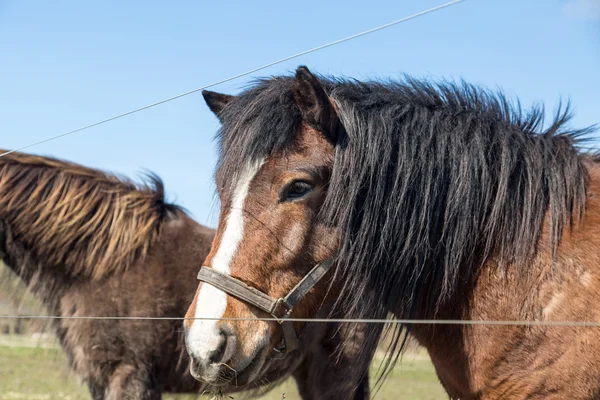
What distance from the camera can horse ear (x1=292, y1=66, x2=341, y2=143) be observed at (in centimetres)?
258

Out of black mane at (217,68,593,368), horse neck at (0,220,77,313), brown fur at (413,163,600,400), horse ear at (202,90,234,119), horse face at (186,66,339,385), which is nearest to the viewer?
brown fur at (413,163,600,400)

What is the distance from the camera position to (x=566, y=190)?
250 cm

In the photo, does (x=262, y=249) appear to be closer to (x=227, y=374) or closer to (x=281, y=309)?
(x=281, y=309)

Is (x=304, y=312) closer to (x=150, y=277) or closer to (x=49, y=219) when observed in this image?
(x=150, y=277)

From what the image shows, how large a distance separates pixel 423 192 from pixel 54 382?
11.4 metres

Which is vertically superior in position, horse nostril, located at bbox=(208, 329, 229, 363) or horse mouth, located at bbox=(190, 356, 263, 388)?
horse nostril, located at bbox=(208, 329, 229, 363)

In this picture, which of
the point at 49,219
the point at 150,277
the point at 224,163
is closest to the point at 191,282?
the point at 150,277

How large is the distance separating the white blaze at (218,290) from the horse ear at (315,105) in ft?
1.00

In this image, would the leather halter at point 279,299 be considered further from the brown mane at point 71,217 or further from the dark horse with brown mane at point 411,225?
the brown mane at point 71,217

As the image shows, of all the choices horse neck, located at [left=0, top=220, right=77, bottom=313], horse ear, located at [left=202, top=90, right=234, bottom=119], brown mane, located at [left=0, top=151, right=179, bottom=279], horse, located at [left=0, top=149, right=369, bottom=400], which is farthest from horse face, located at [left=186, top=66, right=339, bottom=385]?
horse neck, located at [left=0, top=220, right=77, bottom=313]

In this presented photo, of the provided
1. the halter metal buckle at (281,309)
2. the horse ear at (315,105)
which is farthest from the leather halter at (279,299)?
the horse ear at (315,105)

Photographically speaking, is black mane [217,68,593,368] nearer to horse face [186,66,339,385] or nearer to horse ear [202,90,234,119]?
horse face [186,66,339,385]

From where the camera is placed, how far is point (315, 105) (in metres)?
2.61

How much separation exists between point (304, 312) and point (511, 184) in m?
1.03
